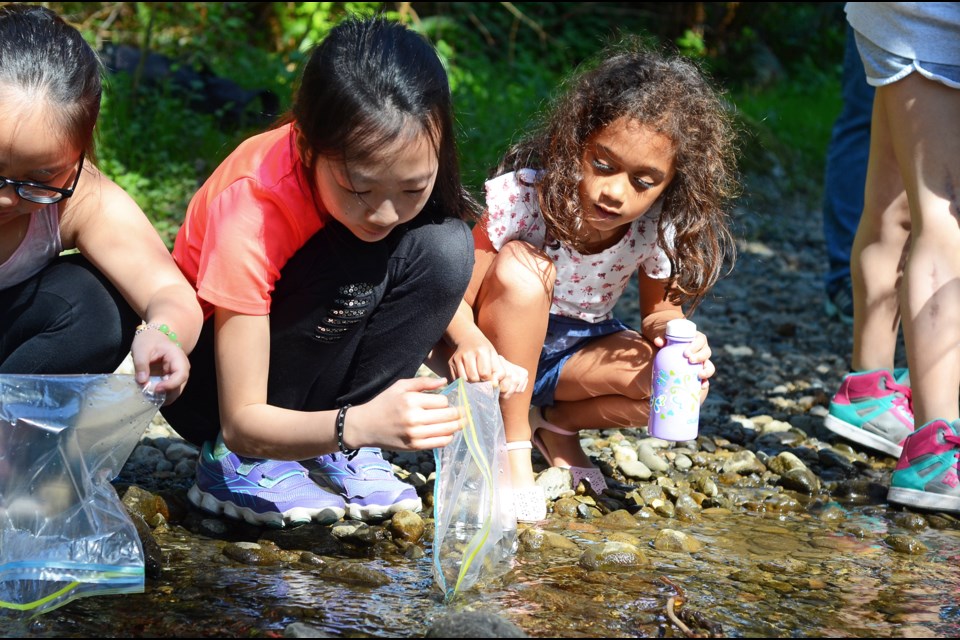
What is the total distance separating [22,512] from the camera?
2090mm

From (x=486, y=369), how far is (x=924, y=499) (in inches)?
52.1

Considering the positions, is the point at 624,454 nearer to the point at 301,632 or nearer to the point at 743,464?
the point at 743,464

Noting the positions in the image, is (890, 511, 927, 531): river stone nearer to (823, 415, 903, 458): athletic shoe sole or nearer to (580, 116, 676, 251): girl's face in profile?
(823, 415, 903, 458): athletic shoe sole

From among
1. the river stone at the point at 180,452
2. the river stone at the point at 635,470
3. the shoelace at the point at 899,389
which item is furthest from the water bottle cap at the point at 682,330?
the river stone at the point at 180,452

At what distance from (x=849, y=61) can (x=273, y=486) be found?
3.28 metres

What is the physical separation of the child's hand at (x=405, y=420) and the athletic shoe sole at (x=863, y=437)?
1.77 m

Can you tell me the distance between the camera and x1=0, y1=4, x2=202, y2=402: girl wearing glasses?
2.12m

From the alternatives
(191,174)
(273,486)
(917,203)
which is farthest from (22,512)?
(191,174)

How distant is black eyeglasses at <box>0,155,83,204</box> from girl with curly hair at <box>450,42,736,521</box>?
967 millimetres

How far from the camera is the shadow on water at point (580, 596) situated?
2.03 metres

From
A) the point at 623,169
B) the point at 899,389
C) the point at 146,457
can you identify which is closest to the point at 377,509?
the point at 146,457

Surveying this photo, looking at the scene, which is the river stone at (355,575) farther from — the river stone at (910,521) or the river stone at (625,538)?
the river stone at (910,521)

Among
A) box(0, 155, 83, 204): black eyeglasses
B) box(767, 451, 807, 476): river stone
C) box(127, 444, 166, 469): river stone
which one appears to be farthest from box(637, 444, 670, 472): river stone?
box(0, 155, 83, 204): black eyeglasses

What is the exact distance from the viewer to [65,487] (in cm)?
212
